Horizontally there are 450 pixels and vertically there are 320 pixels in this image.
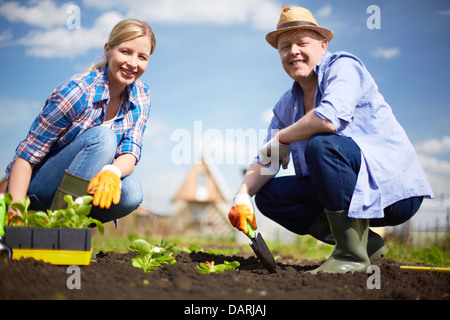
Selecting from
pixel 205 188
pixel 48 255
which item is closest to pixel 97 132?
pixel 48 255

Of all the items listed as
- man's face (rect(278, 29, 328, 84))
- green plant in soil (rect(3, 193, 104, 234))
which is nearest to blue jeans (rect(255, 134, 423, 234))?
man's face (rect(278, 29, 328, 84))

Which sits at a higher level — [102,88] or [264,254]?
[102,88]

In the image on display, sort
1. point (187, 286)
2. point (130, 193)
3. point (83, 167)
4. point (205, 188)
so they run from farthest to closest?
point (205, 188)
point (130, 193)
point (83, 167)
point (187, 286)

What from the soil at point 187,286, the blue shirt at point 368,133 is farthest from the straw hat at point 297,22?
the soil at point 187,286

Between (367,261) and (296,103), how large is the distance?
102 cm

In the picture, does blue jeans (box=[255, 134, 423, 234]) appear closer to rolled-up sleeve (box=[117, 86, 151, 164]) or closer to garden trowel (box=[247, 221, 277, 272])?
garden trowel (box=[247, 221, 277, 272])

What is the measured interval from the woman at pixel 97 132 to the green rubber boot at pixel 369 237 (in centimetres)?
115

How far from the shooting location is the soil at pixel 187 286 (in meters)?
1.29

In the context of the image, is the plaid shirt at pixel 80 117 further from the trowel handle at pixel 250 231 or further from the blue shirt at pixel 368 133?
the blue shirt at pixel 368 133

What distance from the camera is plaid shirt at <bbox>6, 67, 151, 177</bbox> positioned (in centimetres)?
226

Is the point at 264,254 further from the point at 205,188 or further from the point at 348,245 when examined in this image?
the point at 205,188

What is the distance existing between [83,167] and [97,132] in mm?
223

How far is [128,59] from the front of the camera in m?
2.37
